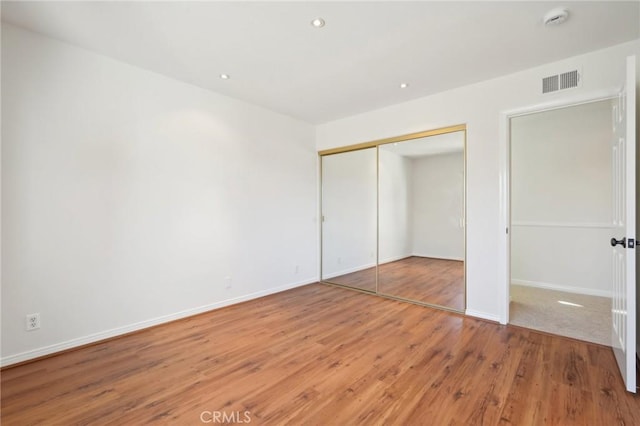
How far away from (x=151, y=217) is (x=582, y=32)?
4207mm

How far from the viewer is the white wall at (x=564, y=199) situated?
13.0 ft

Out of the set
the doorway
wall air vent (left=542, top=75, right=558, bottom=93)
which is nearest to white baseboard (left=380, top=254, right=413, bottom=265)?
the doorway

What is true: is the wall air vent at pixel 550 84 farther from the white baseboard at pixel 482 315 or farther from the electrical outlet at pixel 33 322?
the electrical outlet at pixel 33 322

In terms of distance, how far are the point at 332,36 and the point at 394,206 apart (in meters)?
2.65

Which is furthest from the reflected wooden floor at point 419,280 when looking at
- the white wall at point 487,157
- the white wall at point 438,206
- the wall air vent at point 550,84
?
the wall air vent at point 550,84

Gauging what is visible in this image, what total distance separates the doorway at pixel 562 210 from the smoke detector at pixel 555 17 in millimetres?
1694

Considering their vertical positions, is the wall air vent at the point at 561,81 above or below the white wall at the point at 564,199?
above

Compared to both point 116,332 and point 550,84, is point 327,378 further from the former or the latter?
point 550,84

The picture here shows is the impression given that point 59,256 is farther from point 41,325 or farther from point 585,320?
point 585,320

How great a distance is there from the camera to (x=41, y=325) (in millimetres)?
2338

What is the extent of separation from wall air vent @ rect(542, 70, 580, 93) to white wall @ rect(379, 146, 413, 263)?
1710 mm

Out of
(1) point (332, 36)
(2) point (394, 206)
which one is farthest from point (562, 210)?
(1) point (332, 36)

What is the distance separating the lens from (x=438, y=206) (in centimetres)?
381

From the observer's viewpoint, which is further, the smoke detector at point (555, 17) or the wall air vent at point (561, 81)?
the wall air vent at point (561, 81)
